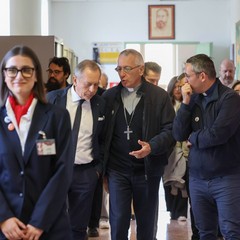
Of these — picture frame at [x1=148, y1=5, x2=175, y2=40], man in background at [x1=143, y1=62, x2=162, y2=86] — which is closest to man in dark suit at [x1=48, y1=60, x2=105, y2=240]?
man in background at [x1=143, y1=62, x2=162, y2=86]

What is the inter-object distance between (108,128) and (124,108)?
7.0 inches

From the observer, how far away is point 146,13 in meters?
11.4

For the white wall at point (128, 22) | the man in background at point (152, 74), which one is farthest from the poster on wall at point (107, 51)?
the man in background at point (152, 74)

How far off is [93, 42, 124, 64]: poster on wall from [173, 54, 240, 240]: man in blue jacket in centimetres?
836

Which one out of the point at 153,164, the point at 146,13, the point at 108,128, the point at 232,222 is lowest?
the point at 232,222

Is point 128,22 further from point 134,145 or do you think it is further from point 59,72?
point 134,145

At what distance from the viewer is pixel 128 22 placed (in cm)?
1140

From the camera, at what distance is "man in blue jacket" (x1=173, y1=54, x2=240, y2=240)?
2.92 m

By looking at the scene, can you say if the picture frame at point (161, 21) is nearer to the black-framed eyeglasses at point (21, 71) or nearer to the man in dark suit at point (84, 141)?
the man in dark suit at point (84, 141)

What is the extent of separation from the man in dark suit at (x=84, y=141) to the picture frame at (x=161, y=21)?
27.1 feet

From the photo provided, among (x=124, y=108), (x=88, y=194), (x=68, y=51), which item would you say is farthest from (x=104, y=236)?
(x=68, y=51)

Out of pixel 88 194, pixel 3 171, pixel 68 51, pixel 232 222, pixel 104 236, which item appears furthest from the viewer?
pixel 68 51

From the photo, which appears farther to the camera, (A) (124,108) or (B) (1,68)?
(A) (124,108)

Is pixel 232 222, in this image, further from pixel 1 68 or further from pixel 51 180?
pixel 1 68
